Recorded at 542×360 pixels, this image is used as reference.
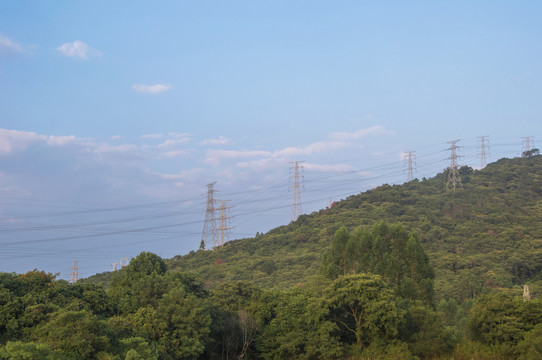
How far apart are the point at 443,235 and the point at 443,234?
0.61 feet

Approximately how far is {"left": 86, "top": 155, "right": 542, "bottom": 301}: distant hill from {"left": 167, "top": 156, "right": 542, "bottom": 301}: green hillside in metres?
0.12

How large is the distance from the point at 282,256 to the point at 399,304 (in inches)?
1790

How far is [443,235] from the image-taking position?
237 ft

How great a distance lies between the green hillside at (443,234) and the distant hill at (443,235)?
4.6 inches

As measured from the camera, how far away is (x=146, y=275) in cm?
2997

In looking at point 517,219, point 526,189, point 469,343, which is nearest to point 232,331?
point 469,343

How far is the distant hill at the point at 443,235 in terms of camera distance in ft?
188

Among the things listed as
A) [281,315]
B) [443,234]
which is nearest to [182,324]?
[281,315]

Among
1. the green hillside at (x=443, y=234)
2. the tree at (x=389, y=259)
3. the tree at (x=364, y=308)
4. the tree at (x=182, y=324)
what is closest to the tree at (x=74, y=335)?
the tree at (x=182, y=324)

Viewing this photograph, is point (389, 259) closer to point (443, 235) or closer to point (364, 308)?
point (364, 308)

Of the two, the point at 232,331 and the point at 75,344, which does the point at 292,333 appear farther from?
the point at 75,344

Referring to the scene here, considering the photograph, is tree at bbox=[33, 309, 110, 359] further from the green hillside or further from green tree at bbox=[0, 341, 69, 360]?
the green hillside

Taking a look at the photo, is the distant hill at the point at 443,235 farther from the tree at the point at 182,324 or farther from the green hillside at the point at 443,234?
the tree at the point at 182,324

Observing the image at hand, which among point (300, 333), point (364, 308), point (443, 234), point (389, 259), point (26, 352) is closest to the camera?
point (26, 352)
